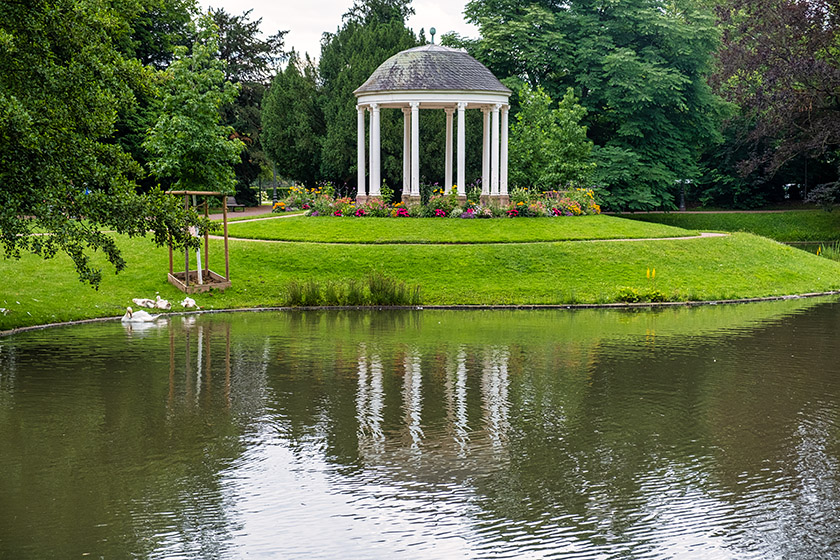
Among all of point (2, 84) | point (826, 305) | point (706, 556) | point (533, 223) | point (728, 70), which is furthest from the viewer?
point (728, 70)

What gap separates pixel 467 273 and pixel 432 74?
10.6 metres

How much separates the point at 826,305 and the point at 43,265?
2005 centimetres

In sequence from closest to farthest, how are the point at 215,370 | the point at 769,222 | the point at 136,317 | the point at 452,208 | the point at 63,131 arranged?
1. the point at 215,370
2. the point at 63,131
3. the point at 136,317
4. the point at 452,208
5. the point at 769,222

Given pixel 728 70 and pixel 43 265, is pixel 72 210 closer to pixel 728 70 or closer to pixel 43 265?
pixel 43 265

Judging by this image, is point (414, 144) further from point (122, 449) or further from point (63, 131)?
point (122, 449)

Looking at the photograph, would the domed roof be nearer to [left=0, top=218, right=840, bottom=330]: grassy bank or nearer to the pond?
[left=0, top=218, right=840, bottom=330]: grassy bank

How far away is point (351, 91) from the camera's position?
45.3 meters

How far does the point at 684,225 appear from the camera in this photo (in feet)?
171

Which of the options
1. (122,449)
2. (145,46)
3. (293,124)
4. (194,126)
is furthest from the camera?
(145,46)

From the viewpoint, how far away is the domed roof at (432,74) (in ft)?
113

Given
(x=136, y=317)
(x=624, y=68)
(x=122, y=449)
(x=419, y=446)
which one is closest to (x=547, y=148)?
(x=624, y=68)

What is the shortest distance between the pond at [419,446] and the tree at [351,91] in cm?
2530

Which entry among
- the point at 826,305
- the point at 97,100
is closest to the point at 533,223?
the point at 826,305

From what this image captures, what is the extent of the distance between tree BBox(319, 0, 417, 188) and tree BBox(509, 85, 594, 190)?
216 inches
